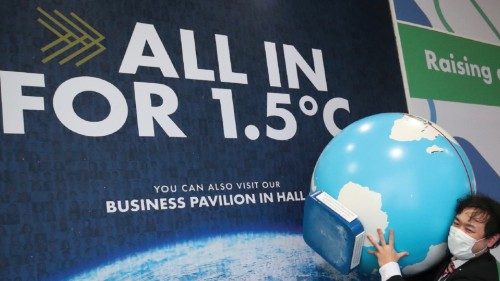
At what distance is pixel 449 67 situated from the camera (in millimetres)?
2770

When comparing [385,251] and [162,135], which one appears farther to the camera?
[162,135]

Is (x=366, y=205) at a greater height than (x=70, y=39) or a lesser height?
lesser

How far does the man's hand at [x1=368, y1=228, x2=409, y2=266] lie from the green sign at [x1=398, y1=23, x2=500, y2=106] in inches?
47.3

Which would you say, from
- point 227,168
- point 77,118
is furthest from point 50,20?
point 227,168

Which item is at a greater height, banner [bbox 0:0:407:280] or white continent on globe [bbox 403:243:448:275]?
banner [bbox 0:0:407:280]

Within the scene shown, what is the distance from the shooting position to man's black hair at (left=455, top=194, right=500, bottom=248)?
1.55m

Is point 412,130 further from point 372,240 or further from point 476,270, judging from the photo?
point 476,270

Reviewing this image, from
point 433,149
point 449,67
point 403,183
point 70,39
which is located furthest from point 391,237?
point 449,67

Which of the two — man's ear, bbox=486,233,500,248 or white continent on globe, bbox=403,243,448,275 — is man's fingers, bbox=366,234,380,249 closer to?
white continent on globe, bbox=403,243,448,275

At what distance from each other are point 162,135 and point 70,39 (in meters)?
0.43

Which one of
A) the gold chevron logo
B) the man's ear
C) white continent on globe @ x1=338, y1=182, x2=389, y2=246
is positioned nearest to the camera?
white continent on globe @ x1=338, y1=182, x2=389, y2=246

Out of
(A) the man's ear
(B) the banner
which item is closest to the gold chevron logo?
(B) the banner

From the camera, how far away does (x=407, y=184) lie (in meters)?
1.50

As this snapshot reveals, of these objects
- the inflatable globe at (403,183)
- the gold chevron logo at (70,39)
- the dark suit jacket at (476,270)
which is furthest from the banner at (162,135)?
the dark suit jacket at (476,270)
